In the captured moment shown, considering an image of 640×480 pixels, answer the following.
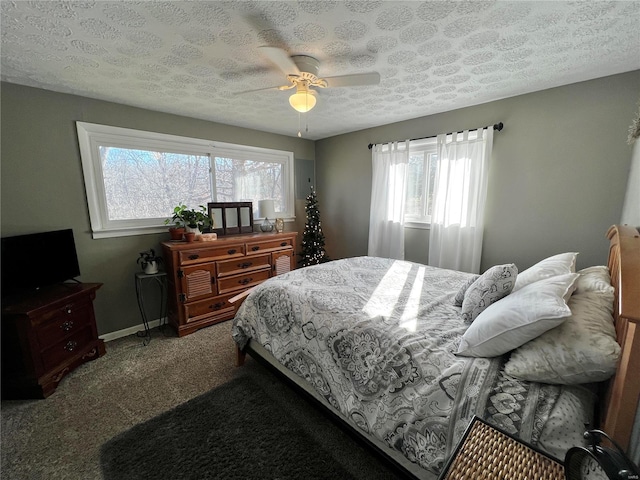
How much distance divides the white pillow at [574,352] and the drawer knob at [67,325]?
3.07 meters

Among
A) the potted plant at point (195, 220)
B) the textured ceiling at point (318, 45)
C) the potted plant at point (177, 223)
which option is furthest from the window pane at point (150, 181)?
the textured ceiling at point (318, 45)

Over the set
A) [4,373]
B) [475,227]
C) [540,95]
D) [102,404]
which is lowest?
[102,404]

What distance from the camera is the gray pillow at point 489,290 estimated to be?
4.63 feet

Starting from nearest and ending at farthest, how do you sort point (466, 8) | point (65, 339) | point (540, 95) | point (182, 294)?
point (466, 8)
point (65, 339)
point (540, 95)
point (182, 294)

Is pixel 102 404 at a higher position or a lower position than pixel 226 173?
lower

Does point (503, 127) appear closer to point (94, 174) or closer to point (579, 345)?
point (579, 345)

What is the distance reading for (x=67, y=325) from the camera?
2180 millimetres

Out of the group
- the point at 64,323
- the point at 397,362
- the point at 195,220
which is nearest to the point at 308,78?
the point at 397,362

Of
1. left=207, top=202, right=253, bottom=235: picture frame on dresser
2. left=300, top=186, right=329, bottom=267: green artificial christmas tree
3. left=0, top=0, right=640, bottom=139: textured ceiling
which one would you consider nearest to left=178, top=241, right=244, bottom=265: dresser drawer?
left=207, top=202, right=253, bottom=235: picture frame on dresser

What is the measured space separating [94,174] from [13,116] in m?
0.65

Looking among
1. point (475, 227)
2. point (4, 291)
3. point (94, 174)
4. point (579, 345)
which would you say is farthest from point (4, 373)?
point (475, 227)

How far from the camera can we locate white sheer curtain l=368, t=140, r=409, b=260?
3.53 metres

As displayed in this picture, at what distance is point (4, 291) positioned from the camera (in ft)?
6.55

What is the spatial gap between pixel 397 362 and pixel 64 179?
3261 mm
